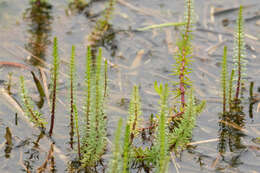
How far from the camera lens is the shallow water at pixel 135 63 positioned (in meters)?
4.01

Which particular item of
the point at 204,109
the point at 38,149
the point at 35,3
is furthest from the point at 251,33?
the point at 38,149

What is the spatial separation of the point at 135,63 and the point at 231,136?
162 cm

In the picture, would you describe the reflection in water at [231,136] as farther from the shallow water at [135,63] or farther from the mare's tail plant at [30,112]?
the mare's tail plant at [30,112]

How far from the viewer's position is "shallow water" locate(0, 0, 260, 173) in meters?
4.01

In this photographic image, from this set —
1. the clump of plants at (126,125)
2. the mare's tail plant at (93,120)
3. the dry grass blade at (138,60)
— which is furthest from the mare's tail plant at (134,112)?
the dry grass blade at (138,60)

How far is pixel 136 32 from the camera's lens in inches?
238

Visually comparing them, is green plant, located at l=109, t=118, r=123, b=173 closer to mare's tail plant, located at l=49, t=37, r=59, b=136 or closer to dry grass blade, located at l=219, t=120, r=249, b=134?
mare's tail plant, located at l=49, t=37, r=59, b=136

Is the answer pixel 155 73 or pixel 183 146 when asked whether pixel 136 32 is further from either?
pixel 183 146

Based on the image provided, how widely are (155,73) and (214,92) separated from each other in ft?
2.36

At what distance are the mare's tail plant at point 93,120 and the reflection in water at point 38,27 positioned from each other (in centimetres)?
185

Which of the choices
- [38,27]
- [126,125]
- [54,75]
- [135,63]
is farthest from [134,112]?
[38,27]

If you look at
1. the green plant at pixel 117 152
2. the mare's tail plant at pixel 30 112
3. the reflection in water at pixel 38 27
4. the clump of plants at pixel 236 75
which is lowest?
the green plant at pixel 117 152

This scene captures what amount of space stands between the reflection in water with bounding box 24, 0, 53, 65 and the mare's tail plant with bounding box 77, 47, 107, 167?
1.85 meters

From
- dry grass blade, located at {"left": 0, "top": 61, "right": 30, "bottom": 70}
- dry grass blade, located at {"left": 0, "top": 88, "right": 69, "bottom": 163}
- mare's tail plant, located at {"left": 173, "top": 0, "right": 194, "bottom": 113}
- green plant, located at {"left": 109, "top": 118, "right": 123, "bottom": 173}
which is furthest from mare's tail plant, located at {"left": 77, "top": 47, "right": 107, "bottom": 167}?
dry grass blade, located at {"left": 0, "top": 61, "right": 30, "bottom": 70}
